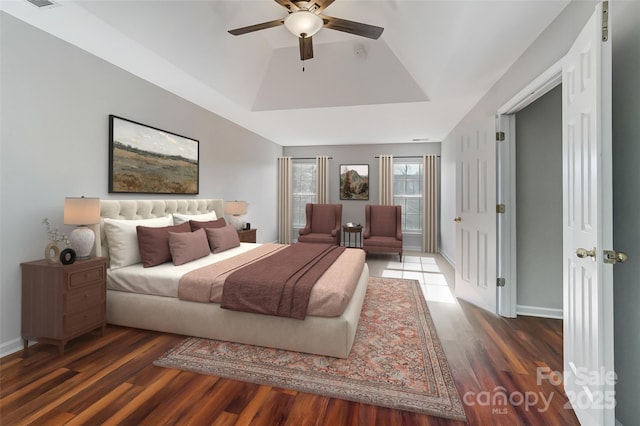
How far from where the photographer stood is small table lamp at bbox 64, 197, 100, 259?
2191 mm

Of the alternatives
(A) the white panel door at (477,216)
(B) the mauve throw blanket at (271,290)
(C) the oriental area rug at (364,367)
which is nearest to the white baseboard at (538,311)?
(A) the white panel door at (477,216)

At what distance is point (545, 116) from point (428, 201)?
145 inches

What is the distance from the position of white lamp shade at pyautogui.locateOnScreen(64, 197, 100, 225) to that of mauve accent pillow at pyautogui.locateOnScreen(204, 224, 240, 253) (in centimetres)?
121

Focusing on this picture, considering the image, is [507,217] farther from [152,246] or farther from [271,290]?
[152,246]

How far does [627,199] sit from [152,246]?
3.39m

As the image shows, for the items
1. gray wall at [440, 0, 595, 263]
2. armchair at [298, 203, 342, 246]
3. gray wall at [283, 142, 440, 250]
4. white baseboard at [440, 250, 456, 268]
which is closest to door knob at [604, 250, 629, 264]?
gray wall at [440, 0, 595, 263]

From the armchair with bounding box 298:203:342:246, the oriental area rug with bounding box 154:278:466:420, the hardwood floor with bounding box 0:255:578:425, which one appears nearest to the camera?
the hardwood floor with bounding box 0:255:578:425

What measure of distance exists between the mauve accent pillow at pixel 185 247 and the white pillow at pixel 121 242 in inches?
13.2

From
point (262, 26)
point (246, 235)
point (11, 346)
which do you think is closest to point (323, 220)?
point (246, 235)

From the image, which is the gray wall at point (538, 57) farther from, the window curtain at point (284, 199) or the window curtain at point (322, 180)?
Answer: the window curtain at point (284, 199)

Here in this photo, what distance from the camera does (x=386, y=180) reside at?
21.4ft

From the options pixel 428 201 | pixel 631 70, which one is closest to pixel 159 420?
pixel 631 70

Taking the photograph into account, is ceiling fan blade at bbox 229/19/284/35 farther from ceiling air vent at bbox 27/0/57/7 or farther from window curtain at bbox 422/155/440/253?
window curtain at bbox 422/155/440/253

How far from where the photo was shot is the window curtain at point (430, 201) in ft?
20.6
